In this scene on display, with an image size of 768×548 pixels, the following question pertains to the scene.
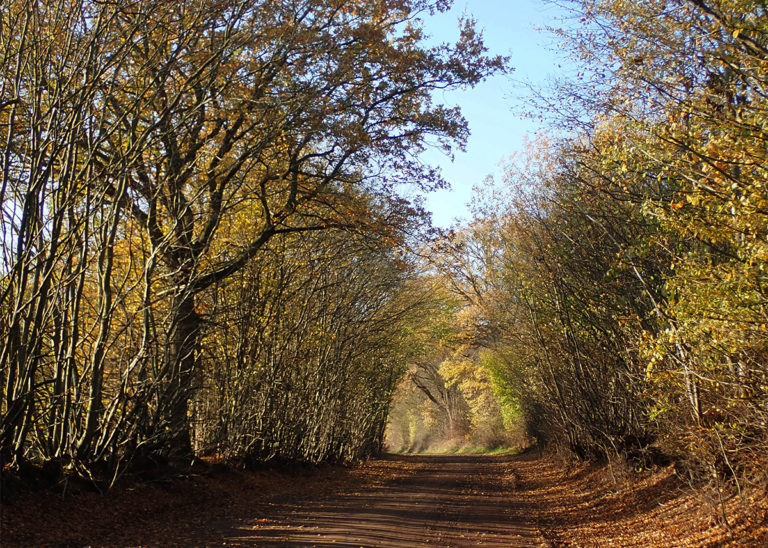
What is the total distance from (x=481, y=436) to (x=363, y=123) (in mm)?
32169

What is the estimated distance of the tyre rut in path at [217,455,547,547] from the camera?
22.9ft

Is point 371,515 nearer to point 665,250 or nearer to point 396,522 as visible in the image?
point 396,522

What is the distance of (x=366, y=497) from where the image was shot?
38.1 feet

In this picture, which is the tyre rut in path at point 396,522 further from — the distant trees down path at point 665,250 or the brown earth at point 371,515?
the distant trees down path at point 665,250

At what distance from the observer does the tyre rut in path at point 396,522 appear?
698 cm

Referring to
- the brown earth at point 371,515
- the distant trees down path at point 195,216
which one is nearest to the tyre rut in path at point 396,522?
the brown earth at point 371,515

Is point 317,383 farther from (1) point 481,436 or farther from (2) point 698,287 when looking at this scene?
(1) point 481,436

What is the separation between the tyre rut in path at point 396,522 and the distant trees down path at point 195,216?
94.9 inches

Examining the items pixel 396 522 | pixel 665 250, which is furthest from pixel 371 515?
pixel 665 250

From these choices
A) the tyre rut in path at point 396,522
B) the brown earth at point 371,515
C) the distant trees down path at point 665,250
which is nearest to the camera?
the distant trees down path at point 665,250

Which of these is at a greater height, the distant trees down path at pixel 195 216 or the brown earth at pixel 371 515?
the distant trees down path at pixel 195 216

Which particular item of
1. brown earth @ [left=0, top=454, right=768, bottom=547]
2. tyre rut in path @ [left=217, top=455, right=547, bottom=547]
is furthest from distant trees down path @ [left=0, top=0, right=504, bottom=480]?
tyre rut in path @ [left=217, top=455, right=547, bottom=547]

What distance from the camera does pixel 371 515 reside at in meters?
8.93

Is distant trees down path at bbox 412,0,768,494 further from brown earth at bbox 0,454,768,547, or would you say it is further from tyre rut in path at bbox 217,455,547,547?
tyre rut in path at bbox 217,455,547,547
